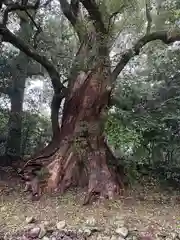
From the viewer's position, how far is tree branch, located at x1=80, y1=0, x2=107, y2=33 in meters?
5.92

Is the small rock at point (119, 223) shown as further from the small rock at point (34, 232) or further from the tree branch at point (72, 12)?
the tree branch at point (72, 12)

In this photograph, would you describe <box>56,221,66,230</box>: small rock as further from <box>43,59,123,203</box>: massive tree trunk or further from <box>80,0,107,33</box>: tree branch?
<box>80,0,107,33</box>: tree branch

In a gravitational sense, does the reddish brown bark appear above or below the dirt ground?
above

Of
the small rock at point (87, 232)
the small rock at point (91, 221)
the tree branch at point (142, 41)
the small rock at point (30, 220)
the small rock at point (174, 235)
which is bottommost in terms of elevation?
the small rock at point (174, 235)

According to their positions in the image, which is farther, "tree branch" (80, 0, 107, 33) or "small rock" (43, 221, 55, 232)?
"tree branch" (80, 0, 107, 33)

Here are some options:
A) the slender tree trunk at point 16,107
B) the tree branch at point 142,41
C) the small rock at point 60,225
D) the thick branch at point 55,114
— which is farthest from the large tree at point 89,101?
the slender tree trunk at point 16,107

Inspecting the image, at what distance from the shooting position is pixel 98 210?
17.8 feet

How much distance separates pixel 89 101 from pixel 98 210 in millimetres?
2174

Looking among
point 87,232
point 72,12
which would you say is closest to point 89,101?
point 72,12

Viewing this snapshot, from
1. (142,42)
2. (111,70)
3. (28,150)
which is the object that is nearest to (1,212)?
(111,70)

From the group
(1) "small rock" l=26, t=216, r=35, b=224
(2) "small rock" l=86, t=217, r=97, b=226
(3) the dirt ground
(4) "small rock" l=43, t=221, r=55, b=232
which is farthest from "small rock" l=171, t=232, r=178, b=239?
(1) "small rock" l=26, t=216, r=35, b=224

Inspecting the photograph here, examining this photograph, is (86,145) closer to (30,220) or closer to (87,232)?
(30,220)

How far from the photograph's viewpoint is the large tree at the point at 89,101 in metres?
6.11

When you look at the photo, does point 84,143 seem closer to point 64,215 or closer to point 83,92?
point 83,92
